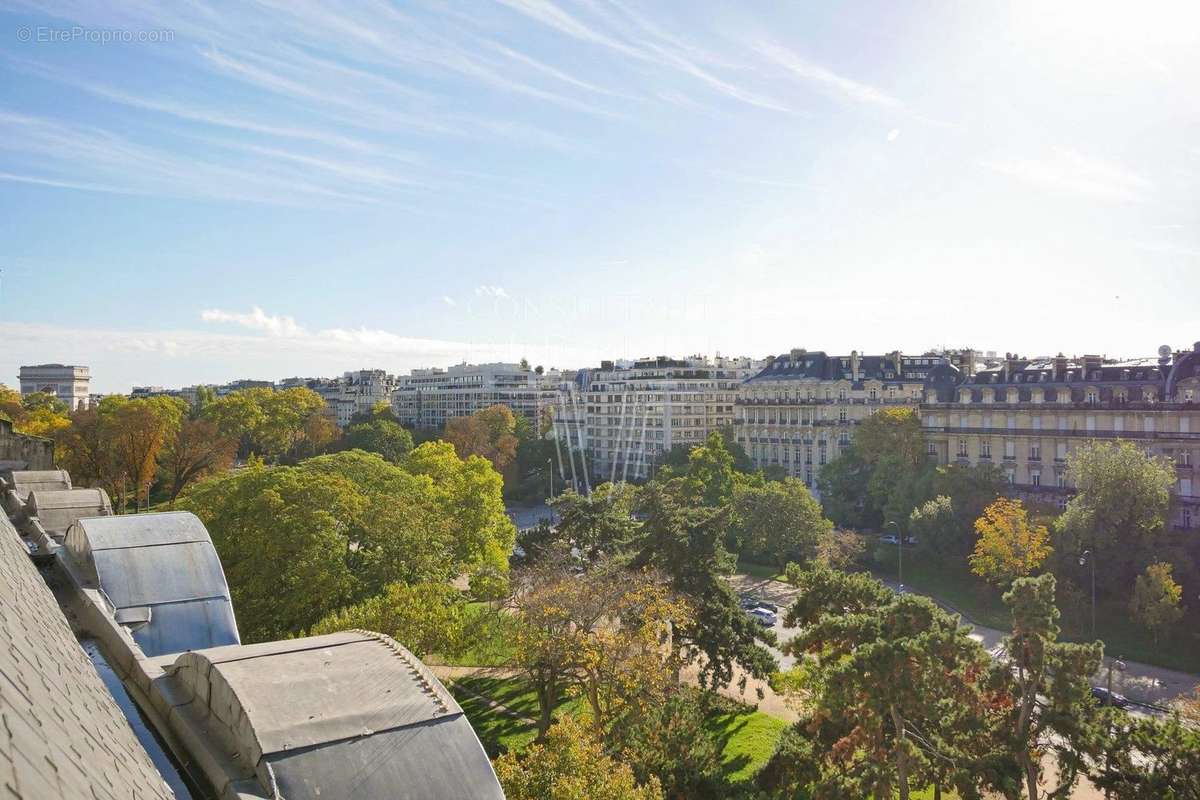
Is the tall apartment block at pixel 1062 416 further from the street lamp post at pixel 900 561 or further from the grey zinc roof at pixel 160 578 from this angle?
the grey zinc roof at pixel 160 578

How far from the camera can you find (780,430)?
74.9 metres

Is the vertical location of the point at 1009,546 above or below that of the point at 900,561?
above

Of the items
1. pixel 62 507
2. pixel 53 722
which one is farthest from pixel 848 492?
pixel 53 722

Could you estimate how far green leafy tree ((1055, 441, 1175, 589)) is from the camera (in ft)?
124

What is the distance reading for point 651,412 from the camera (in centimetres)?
8650

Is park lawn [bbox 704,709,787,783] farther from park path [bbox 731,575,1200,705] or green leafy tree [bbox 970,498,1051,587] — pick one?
green leafy tree [bbox 970,498,1051,587]

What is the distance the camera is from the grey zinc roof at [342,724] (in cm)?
762

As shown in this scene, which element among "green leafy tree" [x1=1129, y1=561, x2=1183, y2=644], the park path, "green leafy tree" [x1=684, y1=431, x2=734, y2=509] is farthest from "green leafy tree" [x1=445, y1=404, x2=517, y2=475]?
"green leafy tree" [x1=1129, y1=561, x2=1183, y2=644]

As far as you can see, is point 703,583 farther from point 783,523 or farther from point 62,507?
point 783,523

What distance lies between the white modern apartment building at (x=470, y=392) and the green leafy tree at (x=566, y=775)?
8814 cm

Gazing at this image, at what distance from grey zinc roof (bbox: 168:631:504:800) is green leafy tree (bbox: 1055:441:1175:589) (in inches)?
1514

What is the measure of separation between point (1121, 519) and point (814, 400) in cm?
3501

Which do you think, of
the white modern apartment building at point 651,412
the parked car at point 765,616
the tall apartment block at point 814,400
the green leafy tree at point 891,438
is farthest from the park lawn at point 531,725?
the white modern apartment building at point 651,412

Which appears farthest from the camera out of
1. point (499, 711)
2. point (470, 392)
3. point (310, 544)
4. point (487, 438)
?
point (470, 392)
